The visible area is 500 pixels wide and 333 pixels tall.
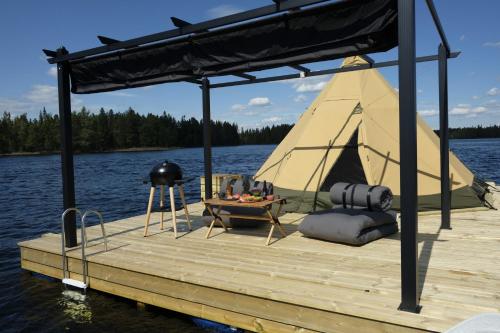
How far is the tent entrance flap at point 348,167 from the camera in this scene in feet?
30.4

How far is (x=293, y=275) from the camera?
15.2 feet

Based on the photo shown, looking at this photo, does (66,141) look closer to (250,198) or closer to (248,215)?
(250,198)

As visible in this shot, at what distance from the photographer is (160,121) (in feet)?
316

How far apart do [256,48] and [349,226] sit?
2902 mm

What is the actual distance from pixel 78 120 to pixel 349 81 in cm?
7814

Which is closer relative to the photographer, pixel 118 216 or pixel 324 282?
pixel 324 282

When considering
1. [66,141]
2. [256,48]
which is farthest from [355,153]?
[66,141]

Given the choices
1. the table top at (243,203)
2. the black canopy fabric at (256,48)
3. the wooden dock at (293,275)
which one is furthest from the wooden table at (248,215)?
the black canopy fabric at (256,48)

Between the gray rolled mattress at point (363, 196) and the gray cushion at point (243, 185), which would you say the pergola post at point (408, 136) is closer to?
the gray rolled mattress at point (363, 196)

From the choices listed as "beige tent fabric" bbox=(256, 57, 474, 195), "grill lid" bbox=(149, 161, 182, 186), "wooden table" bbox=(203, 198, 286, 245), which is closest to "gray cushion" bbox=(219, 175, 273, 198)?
"wooden table" bbox=(203, 198, 286, 245)

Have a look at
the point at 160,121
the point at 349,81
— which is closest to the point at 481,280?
the point at 349,81

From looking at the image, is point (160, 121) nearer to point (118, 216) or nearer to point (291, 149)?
point (118, 216)

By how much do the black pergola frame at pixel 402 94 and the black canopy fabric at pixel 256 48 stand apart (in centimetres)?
18

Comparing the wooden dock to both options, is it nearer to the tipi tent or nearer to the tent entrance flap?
the tipi tent
